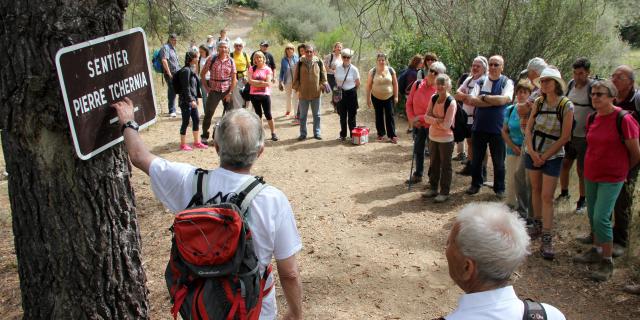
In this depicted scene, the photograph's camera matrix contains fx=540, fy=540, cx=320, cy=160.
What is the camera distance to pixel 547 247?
540cm

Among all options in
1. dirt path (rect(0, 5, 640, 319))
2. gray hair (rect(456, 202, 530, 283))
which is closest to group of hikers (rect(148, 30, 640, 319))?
gray hair (rect(456, 202, 530, 283))

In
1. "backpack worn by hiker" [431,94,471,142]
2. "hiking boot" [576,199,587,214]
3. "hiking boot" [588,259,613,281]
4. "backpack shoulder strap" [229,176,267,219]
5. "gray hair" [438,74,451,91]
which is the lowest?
"hiking boot" [588,259,613,281]

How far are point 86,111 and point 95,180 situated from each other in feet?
1.29

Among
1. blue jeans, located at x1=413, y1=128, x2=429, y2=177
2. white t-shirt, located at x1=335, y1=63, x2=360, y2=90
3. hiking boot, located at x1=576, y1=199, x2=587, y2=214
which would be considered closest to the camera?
hiking boot, located at x1=576, y1=199, x2=587, y2=214

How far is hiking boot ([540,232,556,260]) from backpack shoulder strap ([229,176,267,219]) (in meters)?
3.96

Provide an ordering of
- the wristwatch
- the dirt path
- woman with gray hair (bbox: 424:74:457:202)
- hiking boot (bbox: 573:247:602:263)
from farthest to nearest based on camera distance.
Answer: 1. woman with gray hair (bbox: 424:74:457:202)
2. hiking boot (bbox: 573:247:602:263)
3. the dirt path
4. the wristwatch

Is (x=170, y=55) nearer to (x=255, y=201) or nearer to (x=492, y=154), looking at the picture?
(x=492, y=154)

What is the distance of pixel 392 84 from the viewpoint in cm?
994

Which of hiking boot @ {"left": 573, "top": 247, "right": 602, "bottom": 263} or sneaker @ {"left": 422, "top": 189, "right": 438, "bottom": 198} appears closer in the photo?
hiking boot @ {"left": 573, "top": 247, "right": 602, "bottom": 263}

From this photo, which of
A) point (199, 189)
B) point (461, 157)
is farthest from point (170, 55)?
point (199, 189)

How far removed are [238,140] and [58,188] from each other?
38.8 inches

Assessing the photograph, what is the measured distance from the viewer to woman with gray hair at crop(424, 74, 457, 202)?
6758mm

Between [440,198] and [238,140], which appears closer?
[238,140]

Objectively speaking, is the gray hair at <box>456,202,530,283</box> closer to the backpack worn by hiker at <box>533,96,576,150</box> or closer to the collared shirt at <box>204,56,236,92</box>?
the backpack worn by hiker at <box>533,96,576,150</box>
